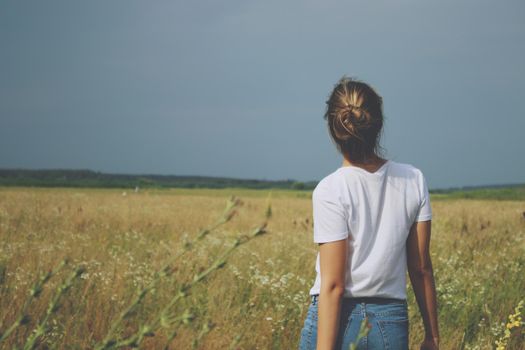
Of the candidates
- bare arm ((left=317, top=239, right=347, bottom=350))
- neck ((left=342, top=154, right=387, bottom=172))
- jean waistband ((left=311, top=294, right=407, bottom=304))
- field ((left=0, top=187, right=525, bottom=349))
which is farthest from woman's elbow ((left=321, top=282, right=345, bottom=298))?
field ((left=0, top=187, right=525, bottom=349))

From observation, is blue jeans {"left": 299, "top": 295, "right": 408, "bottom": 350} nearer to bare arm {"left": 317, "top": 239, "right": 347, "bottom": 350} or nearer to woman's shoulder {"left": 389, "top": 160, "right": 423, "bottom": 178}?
bare arm {"left": 317, "top": 239, "right": 347, "bottom": 350}

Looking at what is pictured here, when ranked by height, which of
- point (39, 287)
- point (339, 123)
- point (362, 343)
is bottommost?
point (362, 343)

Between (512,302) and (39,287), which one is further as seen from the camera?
(512,302)

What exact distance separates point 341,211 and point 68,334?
2.70 metres

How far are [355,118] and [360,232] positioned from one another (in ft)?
1.63

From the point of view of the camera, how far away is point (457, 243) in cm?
863

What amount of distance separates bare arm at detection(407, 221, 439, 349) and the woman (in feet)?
0.32

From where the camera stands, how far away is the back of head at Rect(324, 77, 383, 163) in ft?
6.92

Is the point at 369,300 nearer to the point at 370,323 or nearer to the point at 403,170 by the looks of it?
the point at 370,323

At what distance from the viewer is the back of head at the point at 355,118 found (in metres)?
2.11

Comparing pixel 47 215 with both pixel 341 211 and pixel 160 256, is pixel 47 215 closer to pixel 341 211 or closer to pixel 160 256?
pixel 160 256

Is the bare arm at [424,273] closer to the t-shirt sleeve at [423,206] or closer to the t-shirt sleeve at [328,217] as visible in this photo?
the t-shirt sleeve at [423,206]

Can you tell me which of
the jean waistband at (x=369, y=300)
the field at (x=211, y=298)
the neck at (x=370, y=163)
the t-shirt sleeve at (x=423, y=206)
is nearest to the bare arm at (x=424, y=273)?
the t-shirt sleeve at (x=423, y=206)

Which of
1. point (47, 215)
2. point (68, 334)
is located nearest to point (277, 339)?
point (68, 334)
